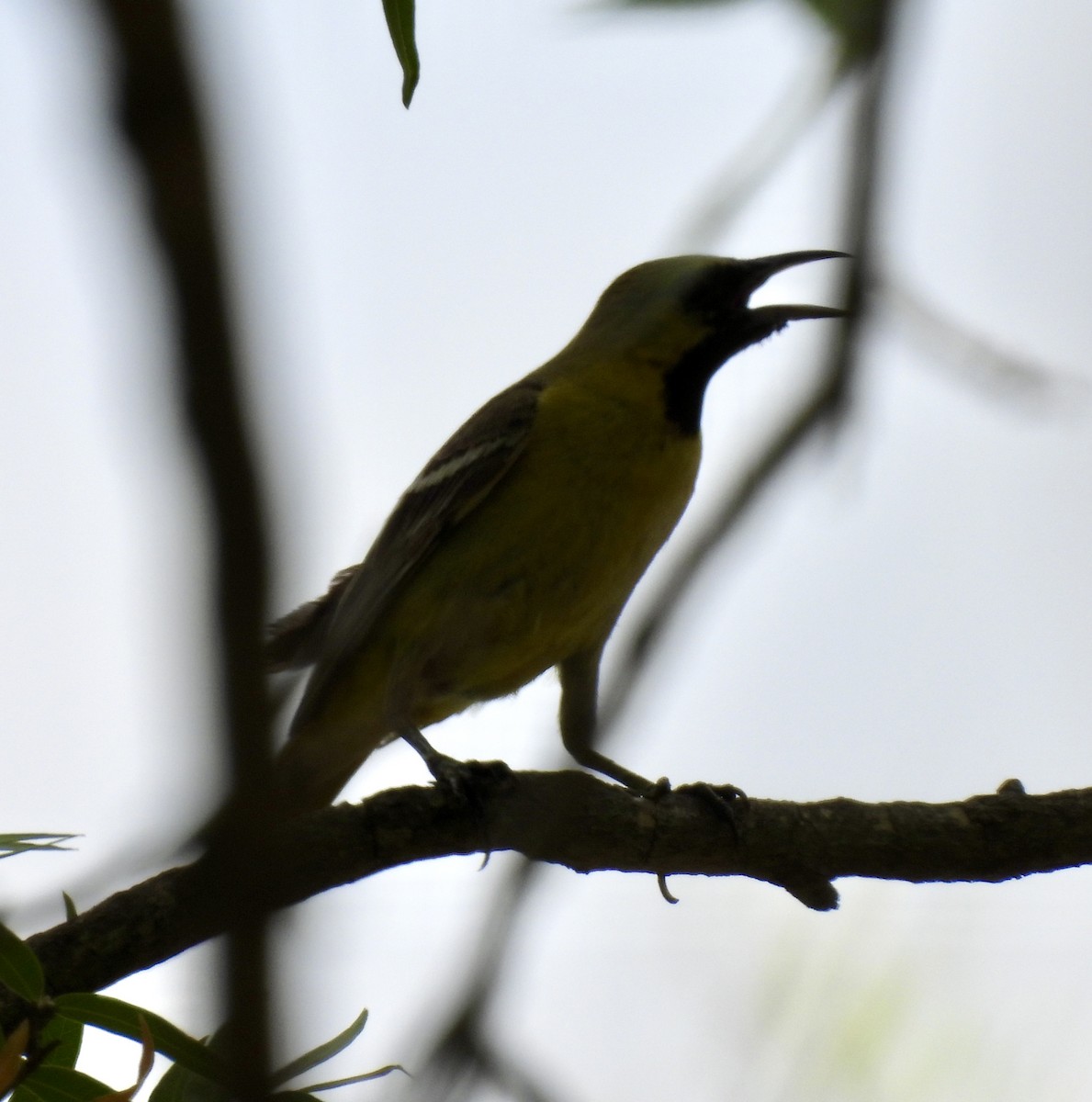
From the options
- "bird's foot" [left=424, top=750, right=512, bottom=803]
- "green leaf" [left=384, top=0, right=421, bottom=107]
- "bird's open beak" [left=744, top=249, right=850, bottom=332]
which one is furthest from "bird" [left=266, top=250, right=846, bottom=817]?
"green leaf" [left=384, top=0, right=421, bottom=107]

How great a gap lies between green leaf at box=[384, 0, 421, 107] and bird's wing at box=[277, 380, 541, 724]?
3.64 metres

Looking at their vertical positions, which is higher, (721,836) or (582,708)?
(721,836)

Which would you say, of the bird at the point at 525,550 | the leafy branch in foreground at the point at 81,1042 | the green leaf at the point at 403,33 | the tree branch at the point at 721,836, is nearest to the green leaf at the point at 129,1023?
the leafy branch in foreground at the point at 81,1042

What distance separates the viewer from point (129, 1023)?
250 cm

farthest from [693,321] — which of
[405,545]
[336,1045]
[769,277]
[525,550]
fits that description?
[336,1045]

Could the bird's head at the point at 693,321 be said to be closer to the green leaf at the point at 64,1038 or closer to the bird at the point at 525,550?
the bird at the point at 525,550

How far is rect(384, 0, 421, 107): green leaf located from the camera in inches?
71.1

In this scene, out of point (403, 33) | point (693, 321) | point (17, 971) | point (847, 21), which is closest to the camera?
point (403, 33)

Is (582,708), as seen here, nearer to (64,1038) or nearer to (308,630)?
(308,630)

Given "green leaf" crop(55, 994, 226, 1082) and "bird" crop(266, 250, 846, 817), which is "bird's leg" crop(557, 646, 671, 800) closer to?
"bird" crop(266, 250, 846, 817)

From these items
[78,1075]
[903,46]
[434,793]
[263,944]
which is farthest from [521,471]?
[263,944]

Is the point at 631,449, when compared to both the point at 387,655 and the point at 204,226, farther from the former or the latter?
the point at 204,226

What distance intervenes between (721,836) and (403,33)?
294 centimetres

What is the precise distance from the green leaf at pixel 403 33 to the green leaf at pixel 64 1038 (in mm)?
1754
